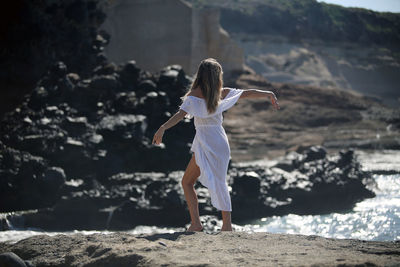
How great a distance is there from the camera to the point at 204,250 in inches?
167

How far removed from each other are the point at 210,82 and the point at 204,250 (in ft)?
4.72

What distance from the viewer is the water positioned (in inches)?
419

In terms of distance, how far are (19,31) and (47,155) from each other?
17.8ft

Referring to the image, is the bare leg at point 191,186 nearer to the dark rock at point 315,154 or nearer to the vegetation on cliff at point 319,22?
the dark rock at point 315,154

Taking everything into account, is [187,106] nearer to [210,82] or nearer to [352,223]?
[210,82]

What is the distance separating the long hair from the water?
6.02m

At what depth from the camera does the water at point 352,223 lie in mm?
10648

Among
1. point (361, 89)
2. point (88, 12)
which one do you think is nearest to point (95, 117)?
point (88, 12)

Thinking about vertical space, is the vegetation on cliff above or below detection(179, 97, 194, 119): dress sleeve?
above

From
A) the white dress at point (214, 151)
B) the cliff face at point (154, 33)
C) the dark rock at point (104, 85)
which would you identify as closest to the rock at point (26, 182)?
the dark rock at point (104, 85)

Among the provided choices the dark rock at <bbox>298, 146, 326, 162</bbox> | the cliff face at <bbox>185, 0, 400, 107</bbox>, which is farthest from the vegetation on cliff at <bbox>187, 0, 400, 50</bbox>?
the dark rock at <bbox>298, 146, 326, 162</bbox>

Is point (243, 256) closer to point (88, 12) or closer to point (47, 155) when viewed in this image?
point (47, 155)

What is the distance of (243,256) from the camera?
4.10m

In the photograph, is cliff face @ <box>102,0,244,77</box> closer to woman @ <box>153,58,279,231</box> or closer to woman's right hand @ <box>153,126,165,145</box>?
woman @ <box>153,58,279,231</box>
